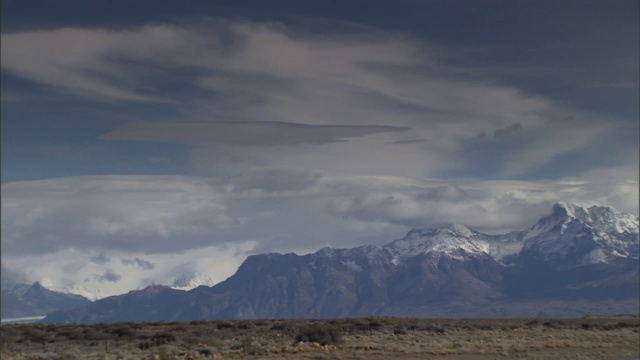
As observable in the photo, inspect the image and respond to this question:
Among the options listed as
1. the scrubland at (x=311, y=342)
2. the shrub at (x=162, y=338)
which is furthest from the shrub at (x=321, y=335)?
the shrub at (x=162, y=338)

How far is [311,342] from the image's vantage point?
278 ft

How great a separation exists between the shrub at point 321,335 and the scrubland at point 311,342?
11 centimetres

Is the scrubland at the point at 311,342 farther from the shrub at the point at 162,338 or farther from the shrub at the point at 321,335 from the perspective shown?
the shrub at the point at 321,335

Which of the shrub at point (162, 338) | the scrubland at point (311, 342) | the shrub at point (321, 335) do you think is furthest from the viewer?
the shrub at point (162, 338)

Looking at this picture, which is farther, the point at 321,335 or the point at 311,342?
the point at 321,335

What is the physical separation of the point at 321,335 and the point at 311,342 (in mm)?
1941

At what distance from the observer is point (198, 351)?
78625 mm

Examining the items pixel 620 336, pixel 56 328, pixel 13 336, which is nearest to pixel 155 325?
pixel 56 328

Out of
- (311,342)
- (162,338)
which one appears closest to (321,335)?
(311,342)

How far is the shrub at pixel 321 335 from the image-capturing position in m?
85.3

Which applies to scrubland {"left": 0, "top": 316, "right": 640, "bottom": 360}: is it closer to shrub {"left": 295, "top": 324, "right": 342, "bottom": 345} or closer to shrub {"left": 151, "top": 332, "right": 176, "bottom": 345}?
shrub {"left": 151, "top": 332, "right": 176, "bottom": 345}

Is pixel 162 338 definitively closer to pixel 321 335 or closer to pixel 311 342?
pixel 311 342

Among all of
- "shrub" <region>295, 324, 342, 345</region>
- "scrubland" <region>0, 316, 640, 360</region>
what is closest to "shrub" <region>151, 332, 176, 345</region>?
"scrubland" <region>0, 316, 640, 360</region>

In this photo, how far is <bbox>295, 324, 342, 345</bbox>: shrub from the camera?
8533cm
